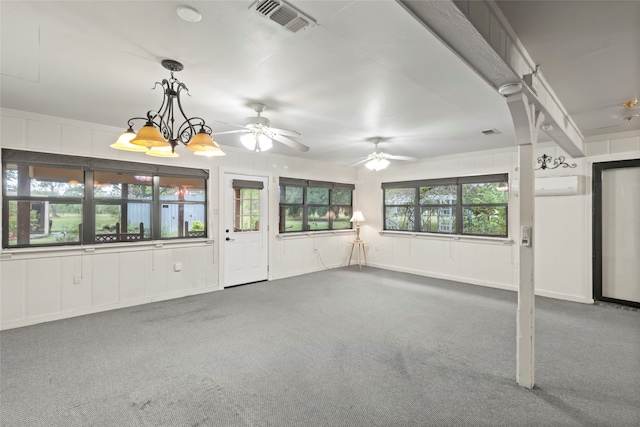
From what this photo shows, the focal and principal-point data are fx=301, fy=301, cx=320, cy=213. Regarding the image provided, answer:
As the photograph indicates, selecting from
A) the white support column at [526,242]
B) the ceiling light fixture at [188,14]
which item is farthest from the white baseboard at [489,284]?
the ceiling light fixture at [188,14]

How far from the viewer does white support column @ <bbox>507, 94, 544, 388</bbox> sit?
2490mm

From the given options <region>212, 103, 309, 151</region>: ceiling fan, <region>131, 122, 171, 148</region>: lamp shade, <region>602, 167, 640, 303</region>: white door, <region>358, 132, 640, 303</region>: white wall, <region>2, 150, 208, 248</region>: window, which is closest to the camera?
<region>131, 122, 171, 148</region>: lamp shade

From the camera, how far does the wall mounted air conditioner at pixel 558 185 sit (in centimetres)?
478

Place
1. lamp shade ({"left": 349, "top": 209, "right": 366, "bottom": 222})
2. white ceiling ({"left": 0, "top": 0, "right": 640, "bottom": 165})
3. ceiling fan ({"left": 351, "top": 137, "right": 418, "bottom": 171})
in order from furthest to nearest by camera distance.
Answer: lamp shade ({"left": 349, "top": 209, "right": 366, "bottom": 222}) < ceiling fan ({"left": 351, "top": 137, "right": 418, "bottom": 171}) < white ceiling ({"left": 0, "top": 0, "right": 640, "bottom": 165})

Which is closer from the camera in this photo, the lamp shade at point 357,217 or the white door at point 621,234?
the white door at point 621,234

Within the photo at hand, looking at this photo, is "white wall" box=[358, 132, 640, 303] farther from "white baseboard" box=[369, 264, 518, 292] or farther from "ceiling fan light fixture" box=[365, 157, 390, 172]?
"ceiling fan light fixture" box=[365, 157, 390, 172]

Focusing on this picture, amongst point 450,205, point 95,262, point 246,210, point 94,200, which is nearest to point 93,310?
point 95,262

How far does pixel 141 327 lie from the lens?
365 centimetres

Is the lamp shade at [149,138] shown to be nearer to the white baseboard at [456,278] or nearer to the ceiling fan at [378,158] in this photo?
the ceiling fan at [378,158]

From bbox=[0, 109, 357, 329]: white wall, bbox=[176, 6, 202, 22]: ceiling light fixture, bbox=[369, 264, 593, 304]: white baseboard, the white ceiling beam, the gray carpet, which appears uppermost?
bbox=[176, 6, 202, 22]: ceiling light fixture

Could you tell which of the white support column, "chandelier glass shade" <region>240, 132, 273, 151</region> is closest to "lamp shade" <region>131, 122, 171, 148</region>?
"chandelier glass shade" <region>240, 132, 273, 151</region>

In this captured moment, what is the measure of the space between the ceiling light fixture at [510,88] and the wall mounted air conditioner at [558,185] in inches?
142

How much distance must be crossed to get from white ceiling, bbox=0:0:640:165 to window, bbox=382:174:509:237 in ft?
6.61

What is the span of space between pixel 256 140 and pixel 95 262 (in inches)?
116
